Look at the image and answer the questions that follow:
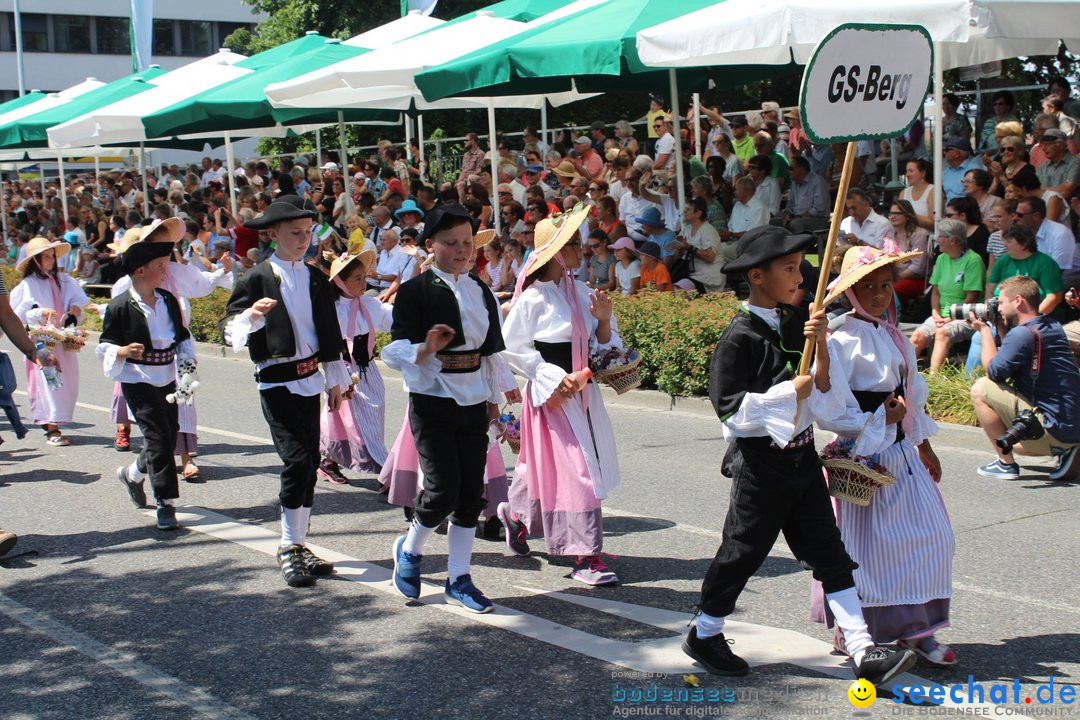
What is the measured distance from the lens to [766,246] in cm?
463

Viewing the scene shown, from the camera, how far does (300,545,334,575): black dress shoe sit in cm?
655

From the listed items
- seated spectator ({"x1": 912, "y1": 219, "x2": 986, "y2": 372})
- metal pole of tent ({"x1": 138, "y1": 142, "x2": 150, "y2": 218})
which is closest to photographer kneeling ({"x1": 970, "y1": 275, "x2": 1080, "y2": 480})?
seated spectator ({"x1": 912, "y1": 219, "x2": 986, "y2": 372})

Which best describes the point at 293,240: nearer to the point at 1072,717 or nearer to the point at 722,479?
the point at 722,479

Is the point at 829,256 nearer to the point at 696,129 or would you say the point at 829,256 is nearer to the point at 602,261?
the point at 602,261

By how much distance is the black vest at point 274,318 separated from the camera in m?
6.52

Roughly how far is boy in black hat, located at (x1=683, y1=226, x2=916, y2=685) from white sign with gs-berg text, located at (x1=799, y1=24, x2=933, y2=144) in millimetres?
439

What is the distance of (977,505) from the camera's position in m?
7.77

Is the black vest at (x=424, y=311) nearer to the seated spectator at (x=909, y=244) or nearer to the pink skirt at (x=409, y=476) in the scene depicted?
the pink skirt at (x=409, y=476)

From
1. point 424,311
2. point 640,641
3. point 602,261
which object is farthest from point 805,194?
point 640,641

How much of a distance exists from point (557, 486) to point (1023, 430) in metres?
3.63

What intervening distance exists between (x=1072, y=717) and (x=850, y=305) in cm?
171

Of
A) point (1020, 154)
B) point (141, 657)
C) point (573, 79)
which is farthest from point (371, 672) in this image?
point (573, 79)

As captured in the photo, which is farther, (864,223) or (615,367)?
(864,223)

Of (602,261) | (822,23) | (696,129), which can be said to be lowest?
(602,261)
